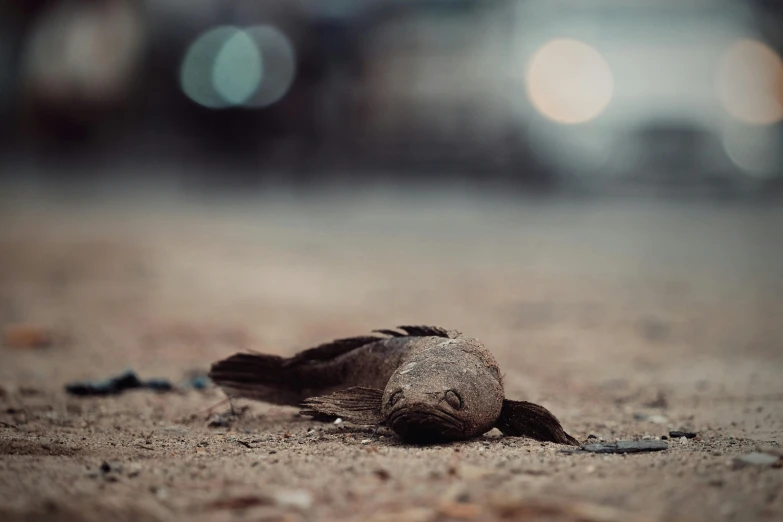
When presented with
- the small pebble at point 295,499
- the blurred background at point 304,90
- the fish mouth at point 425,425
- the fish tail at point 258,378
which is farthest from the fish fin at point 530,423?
the blurred background at point 304,90

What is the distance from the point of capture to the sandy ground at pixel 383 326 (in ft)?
8.45

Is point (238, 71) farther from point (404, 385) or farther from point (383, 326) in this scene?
point (404, 385)

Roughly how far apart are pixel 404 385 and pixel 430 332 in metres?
0.56

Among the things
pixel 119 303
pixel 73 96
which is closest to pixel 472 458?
pixel 119 303

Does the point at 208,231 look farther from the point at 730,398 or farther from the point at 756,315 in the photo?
the point at 730,398

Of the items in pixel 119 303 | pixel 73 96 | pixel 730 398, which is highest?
pixel 73 96

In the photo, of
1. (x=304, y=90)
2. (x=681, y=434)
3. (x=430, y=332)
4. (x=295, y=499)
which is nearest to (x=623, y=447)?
(x=681, y=434)

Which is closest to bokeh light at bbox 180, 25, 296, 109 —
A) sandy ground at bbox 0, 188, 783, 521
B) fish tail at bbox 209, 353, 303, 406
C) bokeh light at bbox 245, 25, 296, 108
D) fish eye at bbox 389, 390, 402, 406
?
bokeh light at bbox 245, 25, 296, 108

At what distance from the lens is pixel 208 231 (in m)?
12.5

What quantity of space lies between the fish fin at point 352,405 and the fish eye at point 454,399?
0.33 metres

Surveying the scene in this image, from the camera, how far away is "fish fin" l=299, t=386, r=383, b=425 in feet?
11.1

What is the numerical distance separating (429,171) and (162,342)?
41.3 ft

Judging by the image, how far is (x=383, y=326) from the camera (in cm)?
711

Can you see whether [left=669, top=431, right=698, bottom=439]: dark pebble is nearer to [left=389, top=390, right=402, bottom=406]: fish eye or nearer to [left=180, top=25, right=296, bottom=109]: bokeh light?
[left=389, top=390, right=402, bottom=406]: fish eye
